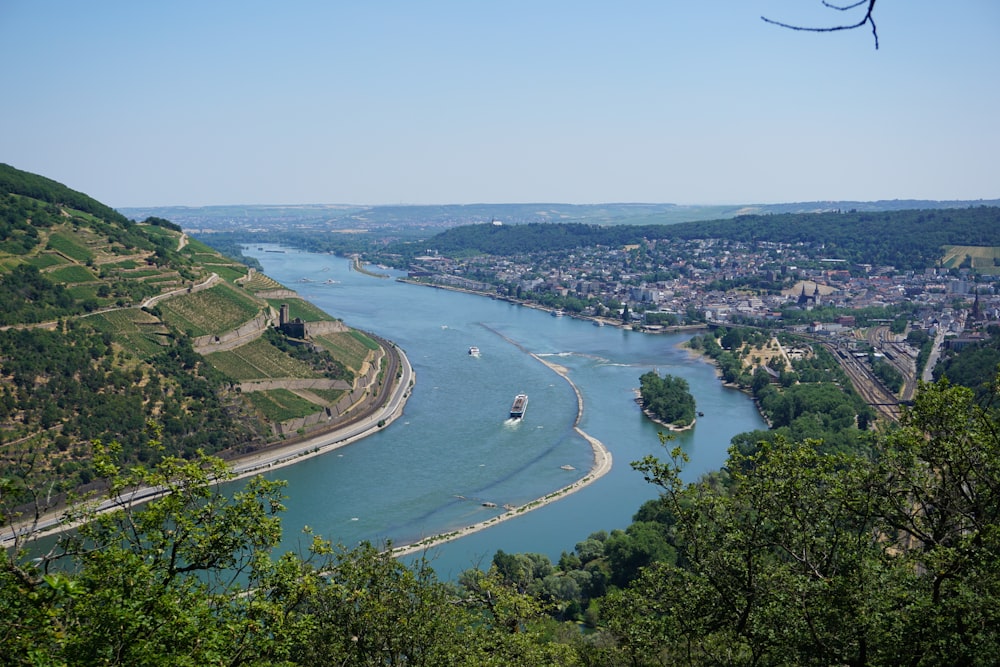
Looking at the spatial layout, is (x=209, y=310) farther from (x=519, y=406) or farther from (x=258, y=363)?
(x=519, y=406)

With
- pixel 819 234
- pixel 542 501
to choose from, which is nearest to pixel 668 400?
pixel 542 501

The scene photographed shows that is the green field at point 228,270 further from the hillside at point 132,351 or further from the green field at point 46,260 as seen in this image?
the green field at point 46,260

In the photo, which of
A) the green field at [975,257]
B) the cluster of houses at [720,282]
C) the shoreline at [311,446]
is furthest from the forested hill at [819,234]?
the shoreline at [311,446]

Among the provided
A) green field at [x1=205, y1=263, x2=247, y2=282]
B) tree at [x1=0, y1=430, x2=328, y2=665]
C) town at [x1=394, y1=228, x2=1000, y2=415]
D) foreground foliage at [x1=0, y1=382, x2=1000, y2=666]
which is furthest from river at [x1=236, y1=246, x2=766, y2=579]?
green field at [x1=205, y1=263, x2=247, y2=282]

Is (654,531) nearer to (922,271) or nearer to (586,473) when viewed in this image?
(586,473)

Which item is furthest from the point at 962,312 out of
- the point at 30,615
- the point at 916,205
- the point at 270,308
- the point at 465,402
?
the point at 916,205
